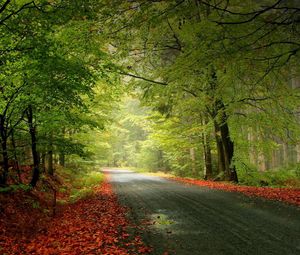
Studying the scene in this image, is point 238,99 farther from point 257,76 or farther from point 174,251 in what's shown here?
point 174,251

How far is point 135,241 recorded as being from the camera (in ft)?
21.8

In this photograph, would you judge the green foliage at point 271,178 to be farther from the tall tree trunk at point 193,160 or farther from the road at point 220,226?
the road at point 220,226

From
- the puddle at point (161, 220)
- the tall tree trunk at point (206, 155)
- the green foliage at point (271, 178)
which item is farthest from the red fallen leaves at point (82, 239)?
the tall tree trunk at point (206, 155)

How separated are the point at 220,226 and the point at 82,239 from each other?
3278mm

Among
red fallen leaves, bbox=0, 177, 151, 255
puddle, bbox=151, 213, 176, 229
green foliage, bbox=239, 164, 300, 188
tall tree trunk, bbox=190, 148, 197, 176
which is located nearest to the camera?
red fallen leaves, bbox=0, 177, 151, 255

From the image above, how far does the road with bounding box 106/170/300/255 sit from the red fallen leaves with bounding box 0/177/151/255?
49 centimetres

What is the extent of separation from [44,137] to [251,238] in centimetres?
821

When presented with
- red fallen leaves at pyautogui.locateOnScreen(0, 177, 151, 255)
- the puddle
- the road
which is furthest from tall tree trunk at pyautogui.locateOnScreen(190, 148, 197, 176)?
the puddle

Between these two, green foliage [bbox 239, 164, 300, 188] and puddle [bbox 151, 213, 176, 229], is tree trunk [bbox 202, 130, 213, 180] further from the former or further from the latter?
puddle [bbox 151, 213, 176, 229]

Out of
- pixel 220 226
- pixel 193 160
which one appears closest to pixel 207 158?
pixel 193 160

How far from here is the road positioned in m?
5.91

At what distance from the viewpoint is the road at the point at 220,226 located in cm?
591

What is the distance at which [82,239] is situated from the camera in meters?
7.06

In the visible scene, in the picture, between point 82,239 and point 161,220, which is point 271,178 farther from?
point 82,239
